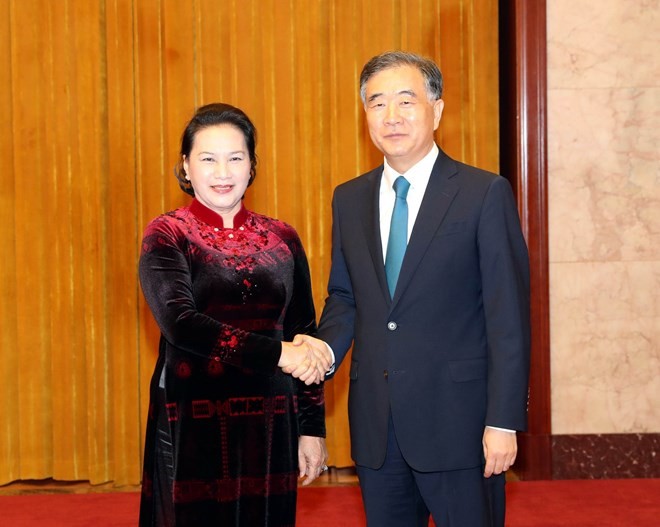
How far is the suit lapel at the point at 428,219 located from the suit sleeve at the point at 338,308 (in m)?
0.25

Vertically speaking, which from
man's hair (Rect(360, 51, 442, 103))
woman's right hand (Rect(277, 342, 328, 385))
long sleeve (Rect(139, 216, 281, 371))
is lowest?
woman's right hand (Rect(277, 342, 328, 385))

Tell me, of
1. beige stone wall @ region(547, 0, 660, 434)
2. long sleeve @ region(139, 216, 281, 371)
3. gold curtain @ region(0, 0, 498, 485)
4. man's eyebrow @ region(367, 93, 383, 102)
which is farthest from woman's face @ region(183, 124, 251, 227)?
beige stone wall @ region(547, 0, 660, 434)

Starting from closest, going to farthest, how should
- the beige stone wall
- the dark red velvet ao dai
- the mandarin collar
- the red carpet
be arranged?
the dark red velvet ao dai < the mandarin collar < the red carpet < the beige stone wall

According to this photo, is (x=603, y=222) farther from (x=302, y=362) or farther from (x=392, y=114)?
(x=302, y=362)

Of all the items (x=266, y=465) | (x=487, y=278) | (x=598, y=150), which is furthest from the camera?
(x=598, y=150)

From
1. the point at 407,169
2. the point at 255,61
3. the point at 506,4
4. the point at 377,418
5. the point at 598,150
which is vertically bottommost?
the point at 377,418

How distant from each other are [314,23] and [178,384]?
244 centimetres

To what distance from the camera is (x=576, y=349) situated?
3.97m

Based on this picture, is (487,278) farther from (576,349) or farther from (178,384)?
(576,349)

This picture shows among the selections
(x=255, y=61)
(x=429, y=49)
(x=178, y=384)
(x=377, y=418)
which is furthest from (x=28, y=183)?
(x=377, y=418)

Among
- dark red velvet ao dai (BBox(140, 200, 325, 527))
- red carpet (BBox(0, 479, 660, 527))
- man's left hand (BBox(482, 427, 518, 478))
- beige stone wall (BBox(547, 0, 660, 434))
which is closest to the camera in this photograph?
man's left hand (BBox(482, 427, 518, 478))

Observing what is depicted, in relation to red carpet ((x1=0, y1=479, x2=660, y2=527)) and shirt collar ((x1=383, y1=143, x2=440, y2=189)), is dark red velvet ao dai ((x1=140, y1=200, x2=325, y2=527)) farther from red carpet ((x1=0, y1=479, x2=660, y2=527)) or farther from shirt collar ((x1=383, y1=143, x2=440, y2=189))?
red carpet ((x1=0, y1=479, x2=660, y2=527))

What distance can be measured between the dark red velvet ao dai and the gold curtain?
1967 millimetres

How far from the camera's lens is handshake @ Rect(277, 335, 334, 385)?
6.89ft
